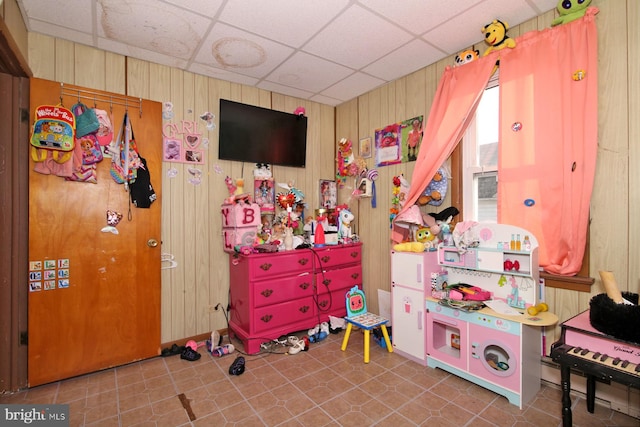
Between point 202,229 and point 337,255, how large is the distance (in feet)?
4.64

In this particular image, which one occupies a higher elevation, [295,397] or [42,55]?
[42,55]

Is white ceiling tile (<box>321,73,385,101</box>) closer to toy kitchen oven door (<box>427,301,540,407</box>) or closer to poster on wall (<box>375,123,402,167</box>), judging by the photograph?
poster on wall (<box>375,123,402,167</box>)

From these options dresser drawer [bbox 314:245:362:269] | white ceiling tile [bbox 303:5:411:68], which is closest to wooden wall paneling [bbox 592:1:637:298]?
white ceiling tile [bbox 303:5:411:68]

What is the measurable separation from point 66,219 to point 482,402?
3257mm

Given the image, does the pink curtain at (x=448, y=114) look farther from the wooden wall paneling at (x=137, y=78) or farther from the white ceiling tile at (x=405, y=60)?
the wooden wall paneling at (x=137, y=78)

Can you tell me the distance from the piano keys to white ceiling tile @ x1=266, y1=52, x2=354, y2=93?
8.79 feet

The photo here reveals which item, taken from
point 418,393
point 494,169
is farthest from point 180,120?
point 418,393

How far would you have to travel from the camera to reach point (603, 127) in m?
1.97

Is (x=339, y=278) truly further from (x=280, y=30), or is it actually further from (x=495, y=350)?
(x=280, y=30)

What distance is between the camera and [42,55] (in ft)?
7.89

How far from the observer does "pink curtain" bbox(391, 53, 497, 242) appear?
98.5 inches

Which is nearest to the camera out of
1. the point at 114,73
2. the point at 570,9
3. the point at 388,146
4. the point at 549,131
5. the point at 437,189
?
the point at 570,9

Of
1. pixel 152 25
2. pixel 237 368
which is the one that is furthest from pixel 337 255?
pixel 152 25

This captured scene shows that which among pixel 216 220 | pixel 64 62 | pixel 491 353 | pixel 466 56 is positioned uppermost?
pixel 466 56
